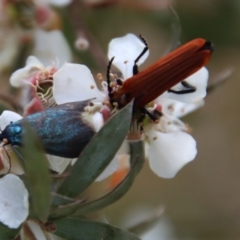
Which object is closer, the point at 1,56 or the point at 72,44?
the point at 1,56

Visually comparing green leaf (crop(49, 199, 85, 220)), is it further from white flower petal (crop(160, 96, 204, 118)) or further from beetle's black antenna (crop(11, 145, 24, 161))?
white flower petal (crop(160, 96, 204, 118))

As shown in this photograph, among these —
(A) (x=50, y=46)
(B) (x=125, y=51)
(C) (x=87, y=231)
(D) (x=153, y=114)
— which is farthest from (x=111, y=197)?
(A) (x=50, y=46)

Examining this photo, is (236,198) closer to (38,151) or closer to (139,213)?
(139,213)

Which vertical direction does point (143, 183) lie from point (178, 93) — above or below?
below

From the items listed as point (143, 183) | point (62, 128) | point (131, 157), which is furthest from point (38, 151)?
point (143, 183)

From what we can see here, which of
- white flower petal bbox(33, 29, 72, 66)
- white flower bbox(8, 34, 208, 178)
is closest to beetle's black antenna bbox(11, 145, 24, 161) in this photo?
white flower bbox(8, 34, 208, 178)

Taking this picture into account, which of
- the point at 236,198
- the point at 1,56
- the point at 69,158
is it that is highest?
the point at 69,158

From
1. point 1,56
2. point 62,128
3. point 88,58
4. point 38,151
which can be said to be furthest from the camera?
point 88,58
